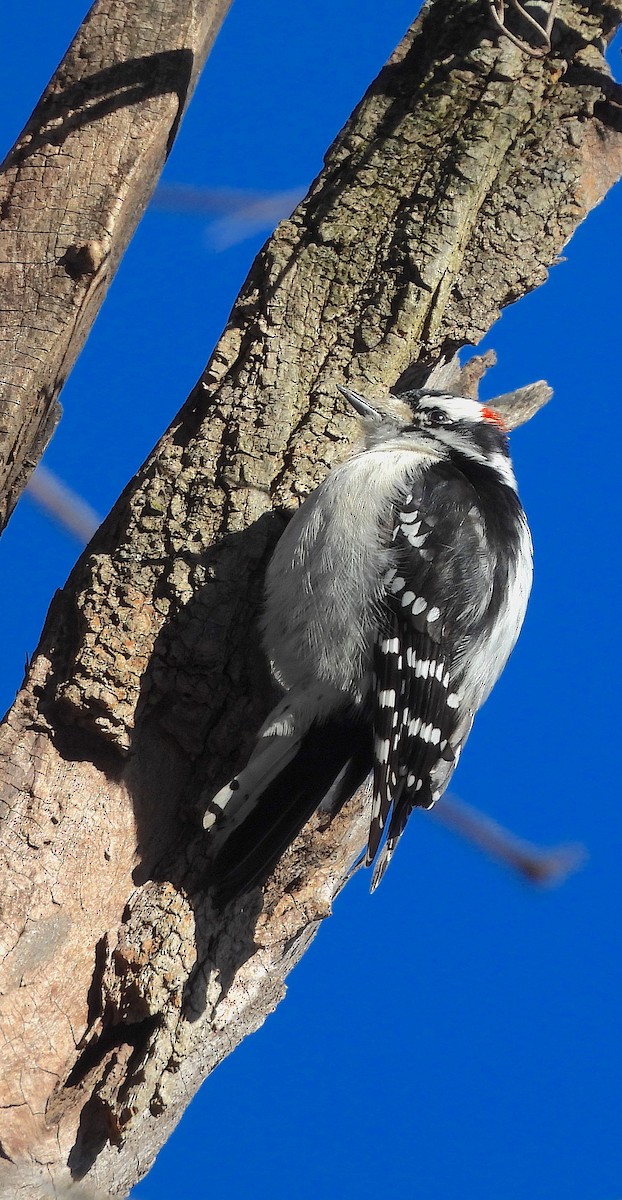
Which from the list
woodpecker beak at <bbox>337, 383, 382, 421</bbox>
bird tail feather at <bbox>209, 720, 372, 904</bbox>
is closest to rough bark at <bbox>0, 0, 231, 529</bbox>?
woodpecker beak at <bbox>337, 383, 382, 421</bbox>

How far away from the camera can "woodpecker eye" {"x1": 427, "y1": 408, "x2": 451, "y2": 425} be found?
2.78 metres

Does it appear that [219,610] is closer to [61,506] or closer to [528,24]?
[61,506]

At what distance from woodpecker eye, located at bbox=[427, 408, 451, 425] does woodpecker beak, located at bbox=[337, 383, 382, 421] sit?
0.21 metres

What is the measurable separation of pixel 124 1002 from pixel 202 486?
106cm

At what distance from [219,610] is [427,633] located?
440 millimetres

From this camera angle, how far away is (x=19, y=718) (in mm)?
2381

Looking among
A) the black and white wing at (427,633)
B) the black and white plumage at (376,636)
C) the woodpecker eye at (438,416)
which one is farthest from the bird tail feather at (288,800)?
the woodpecker eye at (438,416)

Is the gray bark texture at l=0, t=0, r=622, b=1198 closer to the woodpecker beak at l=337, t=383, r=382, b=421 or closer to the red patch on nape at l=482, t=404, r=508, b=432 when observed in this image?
the woodpecker beak at l=337, t=383, r=382, b=421

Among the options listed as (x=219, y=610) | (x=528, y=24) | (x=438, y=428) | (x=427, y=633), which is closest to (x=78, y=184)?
(x=219, y=610)

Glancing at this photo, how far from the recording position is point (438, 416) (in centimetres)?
279

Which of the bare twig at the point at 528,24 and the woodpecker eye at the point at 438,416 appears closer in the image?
the bare twig at the point at 528,24

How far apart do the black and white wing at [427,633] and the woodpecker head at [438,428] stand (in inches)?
6.2

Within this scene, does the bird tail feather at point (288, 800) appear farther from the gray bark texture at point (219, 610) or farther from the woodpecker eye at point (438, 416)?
the woodpecker eye at point (438, 416)

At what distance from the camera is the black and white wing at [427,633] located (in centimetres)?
240
